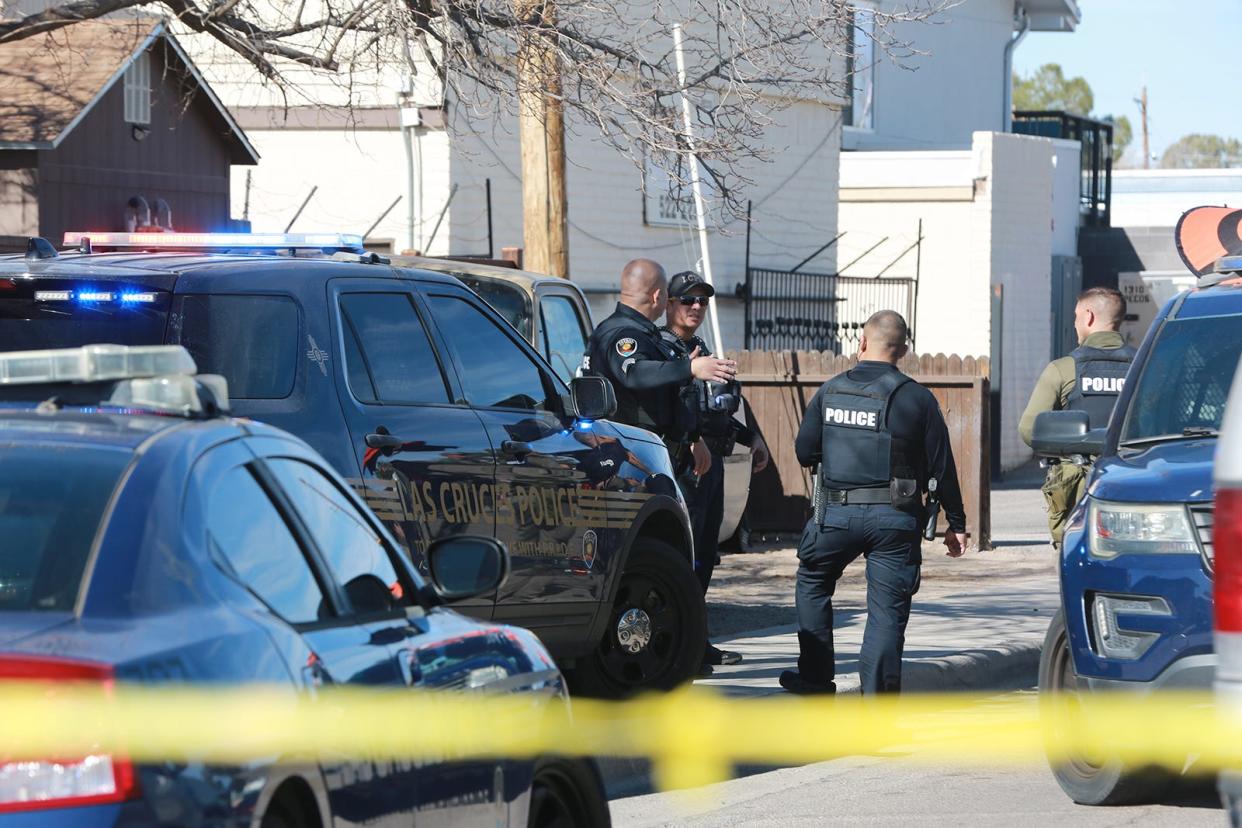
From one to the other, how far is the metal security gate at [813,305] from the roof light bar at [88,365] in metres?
19.5

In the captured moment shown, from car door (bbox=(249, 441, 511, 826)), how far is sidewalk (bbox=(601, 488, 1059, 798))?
3331mm

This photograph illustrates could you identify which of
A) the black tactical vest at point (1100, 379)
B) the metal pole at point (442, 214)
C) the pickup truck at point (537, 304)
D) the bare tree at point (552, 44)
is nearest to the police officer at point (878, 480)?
the black tactical vest at point (1100, 379)

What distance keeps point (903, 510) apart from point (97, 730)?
597cm

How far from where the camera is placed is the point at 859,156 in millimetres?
29656

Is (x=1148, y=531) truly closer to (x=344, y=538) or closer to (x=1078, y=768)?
(x=1078, y=768)

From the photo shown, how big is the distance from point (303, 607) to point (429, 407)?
357 cm

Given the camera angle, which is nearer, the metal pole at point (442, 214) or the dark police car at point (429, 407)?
the dark police car at point (429, 407)

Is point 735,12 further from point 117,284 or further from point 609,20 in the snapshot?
point 117,284

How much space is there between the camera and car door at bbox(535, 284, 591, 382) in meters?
12.7

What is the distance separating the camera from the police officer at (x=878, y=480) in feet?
28.7

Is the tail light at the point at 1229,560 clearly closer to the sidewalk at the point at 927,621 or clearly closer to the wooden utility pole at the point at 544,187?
the sidewalk at the point at 927,621

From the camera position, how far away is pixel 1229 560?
443 centimetres

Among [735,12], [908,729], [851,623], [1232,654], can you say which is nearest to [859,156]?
[735,12]

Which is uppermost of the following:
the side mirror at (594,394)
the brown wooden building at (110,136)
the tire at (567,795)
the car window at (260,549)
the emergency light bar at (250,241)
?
the brown wooden building at (110,136)
